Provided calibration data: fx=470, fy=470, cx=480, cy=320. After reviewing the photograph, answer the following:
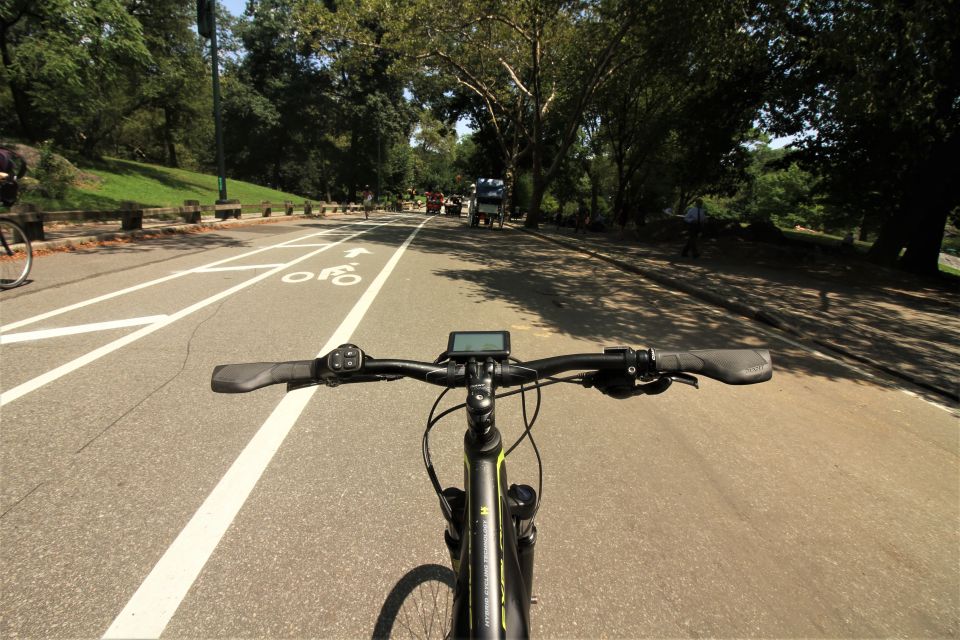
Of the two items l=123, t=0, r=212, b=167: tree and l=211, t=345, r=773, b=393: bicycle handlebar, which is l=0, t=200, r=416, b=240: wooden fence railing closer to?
l=123, t=0, r=212, b=167: tree

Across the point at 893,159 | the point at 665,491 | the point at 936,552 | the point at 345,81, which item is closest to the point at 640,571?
the point at 665,491

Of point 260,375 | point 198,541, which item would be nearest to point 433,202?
point 198,541

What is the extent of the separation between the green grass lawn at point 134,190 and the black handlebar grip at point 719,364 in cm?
2064

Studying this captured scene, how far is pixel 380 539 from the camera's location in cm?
254

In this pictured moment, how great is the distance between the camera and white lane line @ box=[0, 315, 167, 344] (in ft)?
16.6

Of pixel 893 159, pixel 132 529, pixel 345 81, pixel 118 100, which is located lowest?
pixel 132 529

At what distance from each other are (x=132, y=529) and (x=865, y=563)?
404 centimetres

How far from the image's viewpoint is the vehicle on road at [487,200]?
30.5 metres

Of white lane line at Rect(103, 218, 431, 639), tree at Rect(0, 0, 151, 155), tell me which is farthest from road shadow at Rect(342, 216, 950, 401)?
tree at Rect(0, 0, 151, 155)

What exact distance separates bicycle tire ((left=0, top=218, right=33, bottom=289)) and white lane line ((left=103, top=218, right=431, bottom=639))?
20.6 feet

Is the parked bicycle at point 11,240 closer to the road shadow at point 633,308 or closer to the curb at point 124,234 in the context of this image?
the curb at point 124,234

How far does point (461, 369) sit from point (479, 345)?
4.0 inches

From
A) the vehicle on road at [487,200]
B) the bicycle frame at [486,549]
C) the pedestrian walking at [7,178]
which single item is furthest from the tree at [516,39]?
the bicycle frame at [486,549]

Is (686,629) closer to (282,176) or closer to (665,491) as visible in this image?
(665,491)
